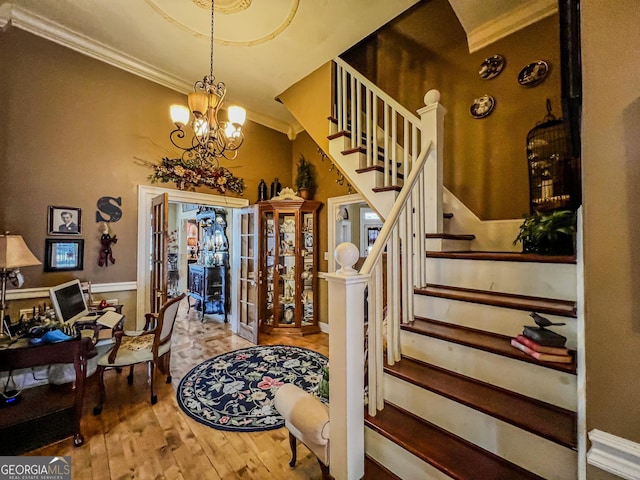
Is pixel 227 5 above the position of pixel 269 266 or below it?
above

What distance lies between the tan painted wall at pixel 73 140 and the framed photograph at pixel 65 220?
0.16ft

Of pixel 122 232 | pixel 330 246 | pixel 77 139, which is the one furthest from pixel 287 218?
pixel 77 139

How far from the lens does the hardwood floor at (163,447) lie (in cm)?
168

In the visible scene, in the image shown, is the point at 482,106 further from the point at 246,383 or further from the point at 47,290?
the point at 47,290

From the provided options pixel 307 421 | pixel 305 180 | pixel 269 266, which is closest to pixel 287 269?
pixel 269 266

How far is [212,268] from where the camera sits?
17.1ft

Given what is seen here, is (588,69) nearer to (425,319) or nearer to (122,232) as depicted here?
(425,319)

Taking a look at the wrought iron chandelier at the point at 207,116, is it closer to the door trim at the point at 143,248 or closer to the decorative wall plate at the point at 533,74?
the door trim at the point at 143,248

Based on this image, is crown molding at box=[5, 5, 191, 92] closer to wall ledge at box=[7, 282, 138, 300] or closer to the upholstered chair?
wall ledge at box=[7, 282, 138, 300]

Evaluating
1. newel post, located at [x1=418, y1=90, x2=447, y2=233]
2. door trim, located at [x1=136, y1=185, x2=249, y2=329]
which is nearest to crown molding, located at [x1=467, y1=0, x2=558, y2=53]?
newel post, located at [x1=418, y1=90, x2=447, y2=233]

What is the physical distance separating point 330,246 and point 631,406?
11.7ft

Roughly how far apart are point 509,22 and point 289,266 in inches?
151

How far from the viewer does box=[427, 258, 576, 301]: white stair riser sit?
57.9 inches

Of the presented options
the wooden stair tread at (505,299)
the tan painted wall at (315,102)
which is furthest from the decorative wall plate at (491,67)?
the wooden stair tread at (505,299)
